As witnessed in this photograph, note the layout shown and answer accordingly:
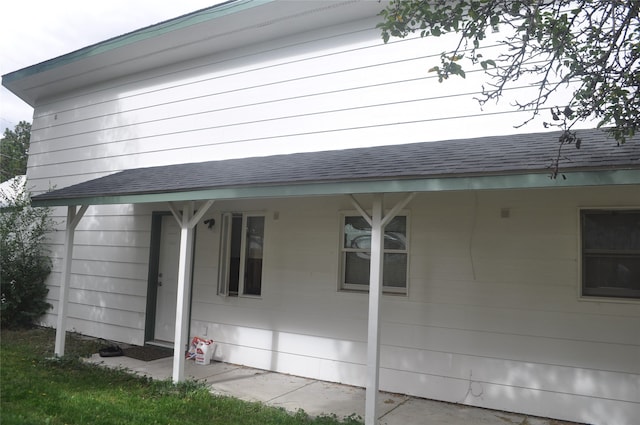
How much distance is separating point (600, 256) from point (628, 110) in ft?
A: 7.54

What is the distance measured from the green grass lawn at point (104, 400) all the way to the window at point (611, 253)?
293 cm

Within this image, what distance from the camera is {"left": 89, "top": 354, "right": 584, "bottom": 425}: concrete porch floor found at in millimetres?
5039

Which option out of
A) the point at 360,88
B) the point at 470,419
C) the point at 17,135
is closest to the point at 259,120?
the point at 360,88

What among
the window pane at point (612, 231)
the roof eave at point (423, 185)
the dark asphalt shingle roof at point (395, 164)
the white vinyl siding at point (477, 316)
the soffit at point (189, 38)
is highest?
the soffit at point (189, 38)

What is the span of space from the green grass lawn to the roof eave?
7.43 feet

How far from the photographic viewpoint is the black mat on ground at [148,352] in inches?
294

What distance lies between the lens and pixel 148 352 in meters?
7.82

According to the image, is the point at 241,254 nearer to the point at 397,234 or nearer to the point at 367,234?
the point at 367,234

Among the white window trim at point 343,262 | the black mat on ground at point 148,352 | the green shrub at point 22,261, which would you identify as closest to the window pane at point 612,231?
the white window trim at point 343,262

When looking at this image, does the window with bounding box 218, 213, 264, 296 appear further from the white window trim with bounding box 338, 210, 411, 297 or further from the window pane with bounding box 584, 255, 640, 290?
the window pane with bounding box 584, 255, 640, 290

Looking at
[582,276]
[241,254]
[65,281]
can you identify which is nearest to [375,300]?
[582,276]

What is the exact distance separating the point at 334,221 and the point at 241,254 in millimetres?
1768

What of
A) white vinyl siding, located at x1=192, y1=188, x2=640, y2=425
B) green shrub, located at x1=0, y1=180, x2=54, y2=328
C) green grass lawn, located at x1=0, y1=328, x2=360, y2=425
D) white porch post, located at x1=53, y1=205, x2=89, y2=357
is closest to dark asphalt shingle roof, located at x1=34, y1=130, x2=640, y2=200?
white porch post, located at x1=53, y1=205, x2=89, y2=357

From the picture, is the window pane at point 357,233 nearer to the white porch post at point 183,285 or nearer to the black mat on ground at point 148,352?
the white porch post at point 183,285
